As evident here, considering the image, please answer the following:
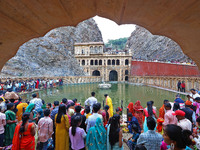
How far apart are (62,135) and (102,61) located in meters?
39.0

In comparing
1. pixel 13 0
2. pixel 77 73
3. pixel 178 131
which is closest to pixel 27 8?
pixel 13 0

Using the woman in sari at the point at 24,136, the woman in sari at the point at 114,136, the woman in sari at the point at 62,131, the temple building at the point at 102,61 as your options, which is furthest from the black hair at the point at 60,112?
the temple building at the point at 102,61

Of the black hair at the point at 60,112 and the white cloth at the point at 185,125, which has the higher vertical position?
the black hair at the point at 60,112

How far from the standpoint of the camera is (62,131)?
9.73 feet

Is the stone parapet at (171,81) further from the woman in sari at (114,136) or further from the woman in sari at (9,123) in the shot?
the woman in sari at (9,123)

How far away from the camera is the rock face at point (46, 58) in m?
24.3

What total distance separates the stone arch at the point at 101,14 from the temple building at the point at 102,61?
3790cm

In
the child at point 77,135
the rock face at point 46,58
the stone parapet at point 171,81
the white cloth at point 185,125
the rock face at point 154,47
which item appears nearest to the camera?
the child at point 77,135

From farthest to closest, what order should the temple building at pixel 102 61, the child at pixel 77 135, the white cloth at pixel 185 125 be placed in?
the temple building at pixel 102 61, the white cloth at pixel 185 125, the child at pixel 77 135

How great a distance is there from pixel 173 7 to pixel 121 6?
0.53 metres

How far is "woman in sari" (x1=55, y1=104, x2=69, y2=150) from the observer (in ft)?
9.66

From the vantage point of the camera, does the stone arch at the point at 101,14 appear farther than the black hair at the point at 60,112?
No

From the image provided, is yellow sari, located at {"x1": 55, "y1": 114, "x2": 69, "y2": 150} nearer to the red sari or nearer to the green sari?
the red sari

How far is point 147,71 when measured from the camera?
30.9 m
